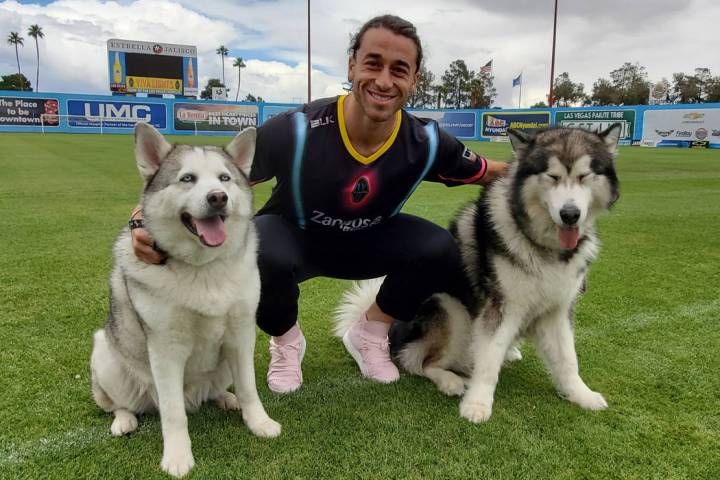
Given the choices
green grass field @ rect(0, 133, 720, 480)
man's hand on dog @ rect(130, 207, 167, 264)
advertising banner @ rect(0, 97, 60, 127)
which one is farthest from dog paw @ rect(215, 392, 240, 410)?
advertising banner @ rect(0, 97, 60, 127)

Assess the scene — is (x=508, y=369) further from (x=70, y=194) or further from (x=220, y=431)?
(x=70, y=194)

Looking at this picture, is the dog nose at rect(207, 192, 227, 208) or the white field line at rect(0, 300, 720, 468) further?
the white field line at rect(0, 300, 720, 468)

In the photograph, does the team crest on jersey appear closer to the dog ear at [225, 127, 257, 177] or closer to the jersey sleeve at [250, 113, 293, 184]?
the jersey sleeve at [250, 113, 293, 184]

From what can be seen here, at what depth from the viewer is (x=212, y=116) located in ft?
108

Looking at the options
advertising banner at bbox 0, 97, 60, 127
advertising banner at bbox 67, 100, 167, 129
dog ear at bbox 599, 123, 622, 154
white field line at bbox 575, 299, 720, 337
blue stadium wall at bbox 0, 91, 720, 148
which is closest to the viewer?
dog ear at bbox 599, 123, 622, 154

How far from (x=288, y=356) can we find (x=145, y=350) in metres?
0.90

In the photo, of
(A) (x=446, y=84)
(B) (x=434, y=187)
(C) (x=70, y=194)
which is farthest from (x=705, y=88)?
(C) (x=70, y=194)

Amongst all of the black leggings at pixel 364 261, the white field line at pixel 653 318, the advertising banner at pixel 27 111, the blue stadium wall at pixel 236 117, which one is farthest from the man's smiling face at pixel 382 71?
the advertising banner at pixel 27 111

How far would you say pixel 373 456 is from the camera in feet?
6.82

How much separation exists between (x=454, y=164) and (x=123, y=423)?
2215 millimetres

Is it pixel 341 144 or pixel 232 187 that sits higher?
pixel 341 144

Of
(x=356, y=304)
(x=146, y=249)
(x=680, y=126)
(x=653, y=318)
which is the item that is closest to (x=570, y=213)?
(x=356, y=304)

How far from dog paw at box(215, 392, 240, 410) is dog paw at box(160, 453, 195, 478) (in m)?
0.46

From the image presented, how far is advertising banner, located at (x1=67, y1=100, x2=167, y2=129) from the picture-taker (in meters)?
30.9
